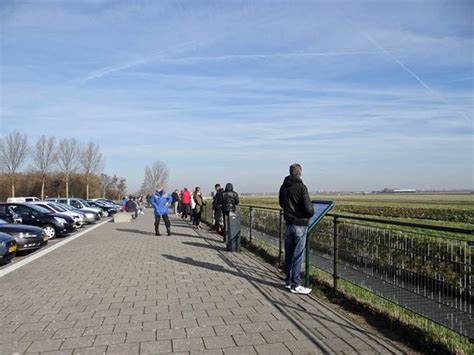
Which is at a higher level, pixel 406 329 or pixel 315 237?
pixel 315 237

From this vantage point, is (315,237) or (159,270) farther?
(159,270)

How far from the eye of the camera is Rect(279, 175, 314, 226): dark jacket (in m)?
6.29

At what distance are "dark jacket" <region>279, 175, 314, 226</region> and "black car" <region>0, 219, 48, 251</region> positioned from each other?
823 centimetres

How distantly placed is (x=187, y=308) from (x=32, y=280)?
12.6 ft

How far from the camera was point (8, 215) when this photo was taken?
16016 mm

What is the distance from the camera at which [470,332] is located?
3879mm

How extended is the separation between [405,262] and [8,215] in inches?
612

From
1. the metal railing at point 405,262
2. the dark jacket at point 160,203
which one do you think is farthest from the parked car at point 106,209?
the metal railing at point 405,262

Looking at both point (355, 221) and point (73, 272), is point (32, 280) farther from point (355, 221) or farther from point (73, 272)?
point (355, 221)

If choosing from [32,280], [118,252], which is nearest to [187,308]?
[32,280]

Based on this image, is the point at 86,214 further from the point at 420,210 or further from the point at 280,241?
the point at 420,210

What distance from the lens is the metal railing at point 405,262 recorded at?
13.2ft

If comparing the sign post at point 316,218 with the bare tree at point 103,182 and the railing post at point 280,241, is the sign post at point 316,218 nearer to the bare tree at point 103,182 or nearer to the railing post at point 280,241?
the railing post at point 280,241

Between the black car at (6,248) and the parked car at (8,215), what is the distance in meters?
6.72
